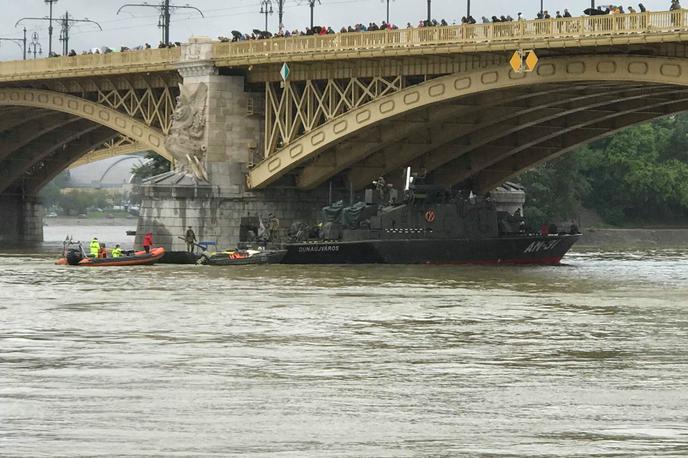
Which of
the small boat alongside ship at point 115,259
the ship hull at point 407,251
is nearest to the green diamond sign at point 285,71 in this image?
the ship hull at point 407,251

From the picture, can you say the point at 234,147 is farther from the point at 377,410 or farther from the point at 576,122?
the point at 377,410

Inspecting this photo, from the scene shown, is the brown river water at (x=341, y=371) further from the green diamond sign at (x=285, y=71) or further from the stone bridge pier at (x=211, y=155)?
the stone bridge pier at (x=211, y=155)

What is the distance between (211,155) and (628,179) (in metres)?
53.2

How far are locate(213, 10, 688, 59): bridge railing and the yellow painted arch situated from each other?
6.77 metres

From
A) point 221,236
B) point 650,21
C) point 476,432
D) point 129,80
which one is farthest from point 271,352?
point 129,80

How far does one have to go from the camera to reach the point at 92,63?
8319 cm

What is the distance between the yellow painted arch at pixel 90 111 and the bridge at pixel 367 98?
10 centimetres

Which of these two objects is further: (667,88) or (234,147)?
(234,147)

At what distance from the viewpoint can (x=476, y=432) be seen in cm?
2100

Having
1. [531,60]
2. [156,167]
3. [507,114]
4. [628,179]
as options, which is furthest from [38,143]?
[531,60]

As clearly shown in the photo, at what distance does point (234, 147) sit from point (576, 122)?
1616 centimetres

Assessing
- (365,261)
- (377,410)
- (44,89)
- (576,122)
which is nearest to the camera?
(377,410)

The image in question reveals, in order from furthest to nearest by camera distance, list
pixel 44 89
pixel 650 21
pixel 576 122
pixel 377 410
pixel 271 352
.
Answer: pixel 44 89
pixel 576 122
pixel 650 21
pixel 271 352
pixel 377 410

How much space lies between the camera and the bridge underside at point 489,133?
67.9 metres
